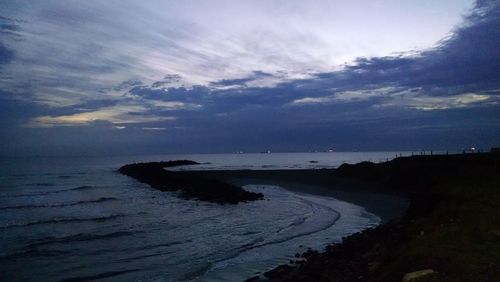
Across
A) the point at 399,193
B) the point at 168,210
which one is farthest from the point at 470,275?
the point at 399,193

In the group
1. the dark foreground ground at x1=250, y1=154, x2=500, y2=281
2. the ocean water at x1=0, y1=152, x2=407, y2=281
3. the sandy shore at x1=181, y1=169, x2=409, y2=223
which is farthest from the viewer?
the sandy shore at x1=181, y1=169, x2=409, y2=223

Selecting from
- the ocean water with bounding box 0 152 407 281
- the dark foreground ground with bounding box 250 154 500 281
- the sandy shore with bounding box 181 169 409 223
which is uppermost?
the dark foreground ground with bounding box 250 154 500 281

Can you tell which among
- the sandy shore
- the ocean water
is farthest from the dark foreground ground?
the sandy shore

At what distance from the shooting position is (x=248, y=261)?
13664 mm

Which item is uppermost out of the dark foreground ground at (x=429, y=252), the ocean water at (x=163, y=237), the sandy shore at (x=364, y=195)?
the dark foreground ground at (x=429, y=252)

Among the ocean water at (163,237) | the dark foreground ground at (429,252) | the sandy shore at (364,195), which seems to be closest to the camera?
the dark foreground ground at (429,252)

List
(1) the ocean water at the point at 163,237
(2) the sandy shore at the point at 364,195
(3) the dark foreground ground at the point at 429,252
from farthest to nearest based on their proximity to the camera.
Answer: (2) the sandy shore at the point at 364,195 → (1) the ocean water at the point at 163,237 → (3) the dark foreground ground at the point at 429,252

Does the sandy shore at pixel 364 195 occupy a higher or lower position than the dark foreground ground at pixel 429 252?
lower

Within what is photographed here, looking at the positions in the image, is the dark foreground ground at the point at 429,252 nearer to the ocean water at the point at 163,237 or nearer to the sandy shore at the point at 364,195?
the ocean water at the point at 163,237

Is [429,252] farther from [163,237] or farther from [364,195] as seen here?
[364,195]

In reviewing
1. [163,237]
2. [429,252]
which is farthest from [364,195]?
[429,252]

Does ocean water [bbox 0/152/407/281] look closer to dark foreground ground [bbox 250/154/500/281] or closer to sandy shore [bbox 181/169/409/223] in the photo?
sandy shore [bbox 181/169/409/223]

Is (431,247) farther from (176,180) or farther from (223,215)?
(176,180)

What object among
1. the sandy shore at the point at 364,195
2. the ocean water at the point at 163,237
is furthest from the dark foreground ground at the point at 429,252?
the sandy shore at the point at 364,195
